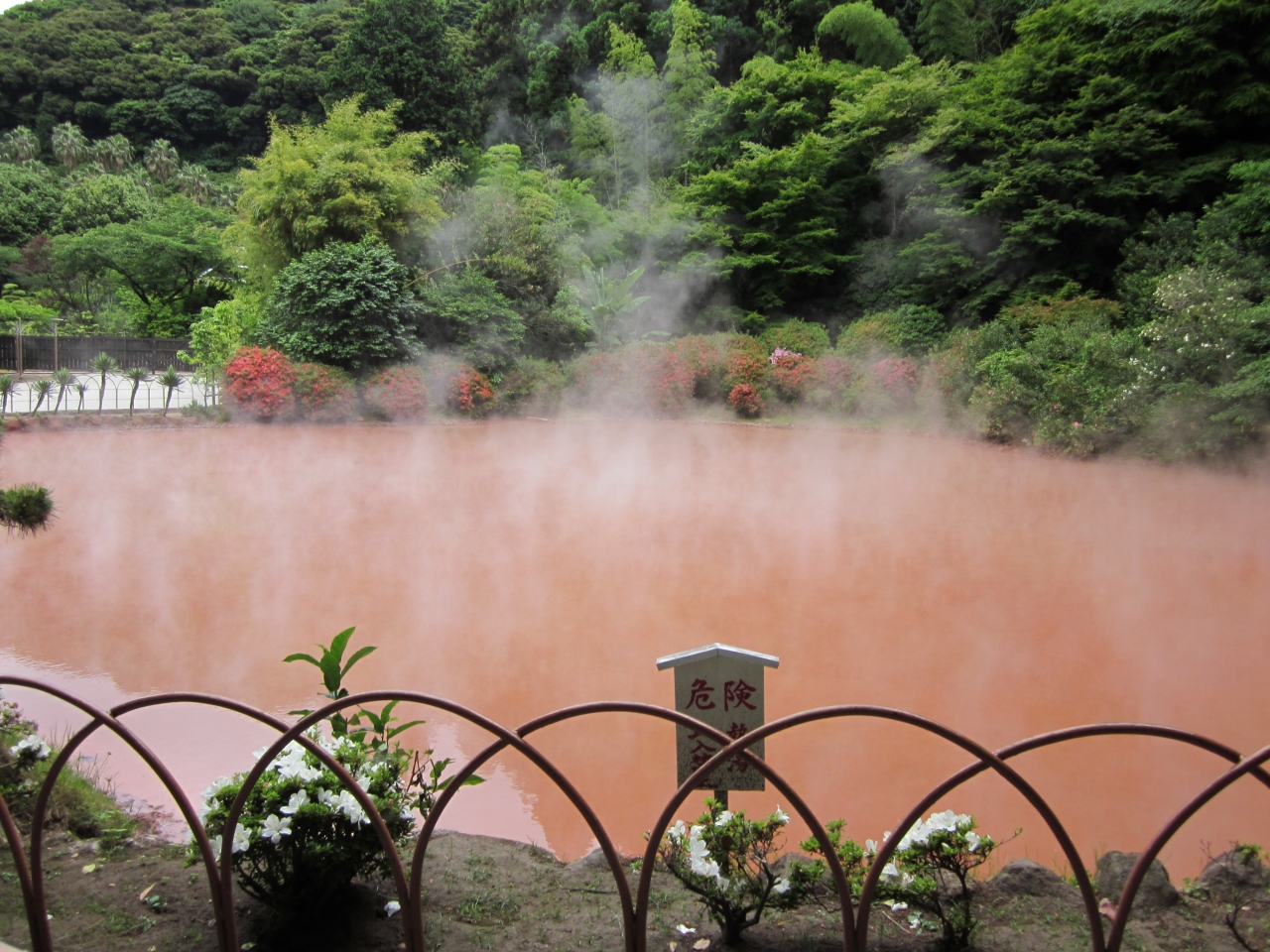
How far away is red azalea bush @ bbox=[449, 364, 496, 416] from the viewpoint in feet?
42.0

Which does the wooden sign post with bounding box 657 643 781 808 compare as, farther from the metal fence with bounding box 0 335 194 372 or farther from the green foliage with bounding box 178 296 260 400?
the metal fence with bounding box 0 335 194 372

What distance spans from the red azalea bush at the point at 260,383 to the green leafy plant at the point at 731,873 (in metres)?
11.2

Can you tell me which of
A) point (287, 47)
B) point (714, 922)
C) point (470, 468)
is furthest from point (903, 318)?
point (287, 47)

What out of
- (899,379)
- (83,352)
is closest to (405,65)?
(83,352)

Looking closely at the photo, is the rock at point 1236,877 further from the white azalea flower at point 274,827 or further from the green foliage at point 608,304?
the green foliage at point 608,304

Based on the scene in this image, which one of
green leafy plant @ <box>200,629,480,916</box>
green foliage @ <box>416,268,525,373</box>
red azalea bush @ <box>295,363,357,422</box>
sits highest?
green foliage @ <box>416,268,525,373</box>

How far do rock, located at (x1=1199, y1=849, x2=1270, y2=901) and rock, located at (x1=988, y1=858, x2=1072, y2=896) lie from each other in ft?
1.06

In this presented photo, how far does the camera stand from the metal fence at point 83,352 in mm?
17781

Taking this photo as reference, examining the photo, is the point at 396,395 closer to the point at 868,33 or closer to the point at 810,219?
the point at 810,219

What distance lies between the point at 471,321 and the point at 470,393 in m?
1.22

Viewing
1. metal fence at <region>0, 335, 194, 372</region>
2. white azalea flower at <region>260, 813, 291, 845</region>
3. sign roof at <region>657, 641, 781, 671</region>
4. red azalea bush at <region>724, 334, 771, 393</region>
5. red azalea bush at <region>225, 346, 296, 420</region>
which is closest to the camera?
white azalea flower at <region>260, 813, 291, 845</region>

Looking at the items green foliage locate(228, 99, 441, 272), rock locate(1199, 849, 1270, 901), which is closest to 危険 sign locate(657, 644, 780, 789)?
rock locate(1199, 849, 1270, 901)

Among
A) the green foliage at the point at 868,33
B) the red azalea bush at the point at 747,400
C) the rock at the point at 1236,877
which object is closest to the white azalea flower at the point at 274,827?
the rock at the point at 1236,877

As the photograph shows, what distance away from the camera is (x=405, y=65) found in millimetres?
19703
